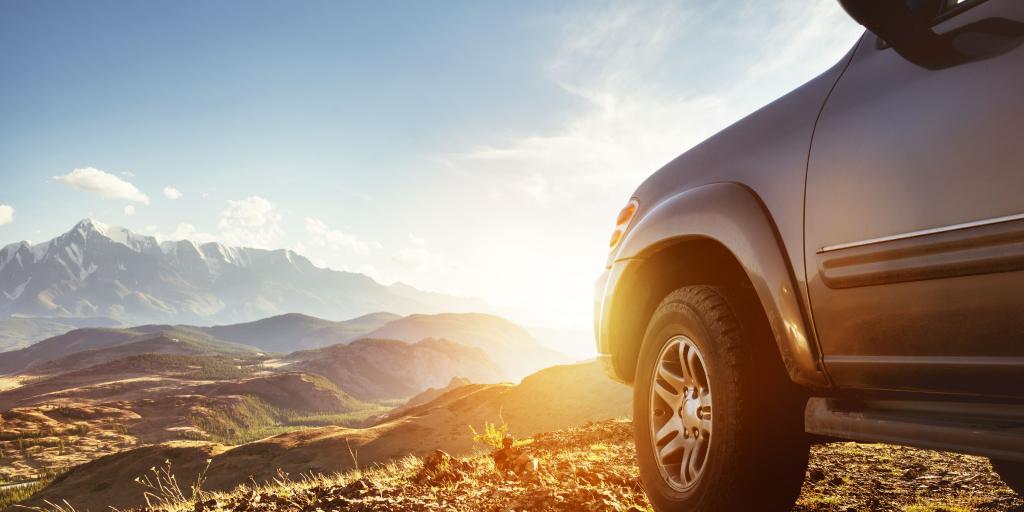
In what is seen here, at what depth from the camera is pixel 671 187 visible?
115 inches

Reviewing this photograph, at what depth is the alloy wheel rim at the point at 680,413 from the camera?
7.55ft

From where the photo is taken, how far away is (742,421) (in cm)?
206

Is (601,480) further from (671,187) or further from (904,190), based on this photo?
(904,190)

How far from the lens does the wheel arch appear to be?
6.58 feet

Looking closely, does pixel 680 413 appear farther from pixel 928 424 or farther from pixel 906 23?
pixel 906 23

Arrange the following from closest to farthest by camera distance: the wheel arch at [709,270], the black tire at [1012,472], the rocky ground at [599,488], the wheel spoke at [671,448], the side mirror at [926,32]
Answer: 1. the side mirror at [926,32]
2. the wheel arch at [709,270]
3. the wheel spoke at [671,448]
4. the black tire at [1012,472]
5. the rocky ground at [599,488]

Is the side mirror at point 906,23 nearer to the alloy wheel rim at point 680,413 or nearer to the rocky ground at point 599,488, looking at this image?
the alloy wheel rim at point 680,413


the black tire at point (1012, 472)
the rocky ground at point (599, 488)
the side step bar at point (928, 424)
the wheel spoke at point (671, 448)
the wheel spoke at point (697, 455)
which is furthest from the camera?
the rocky ground at point (599, 488)

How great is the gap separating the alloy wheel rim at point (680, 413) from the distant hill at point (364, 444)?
108 ft

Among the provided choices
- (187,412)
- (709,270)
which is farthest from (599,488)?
(187,412)

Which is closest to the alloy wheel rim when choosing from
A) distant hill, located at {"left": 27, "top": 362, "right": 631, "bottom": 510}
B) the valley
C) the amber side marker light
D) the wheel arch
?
the wheel arch

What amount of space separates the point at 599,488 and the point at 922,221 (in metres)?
2.61

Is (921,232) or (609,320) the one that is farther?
(609,320)

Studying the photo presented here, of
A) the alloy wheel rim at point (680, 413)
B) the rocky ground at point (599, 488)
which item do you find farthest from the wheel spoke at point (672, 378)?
the rocky ground at point (599, 488)
